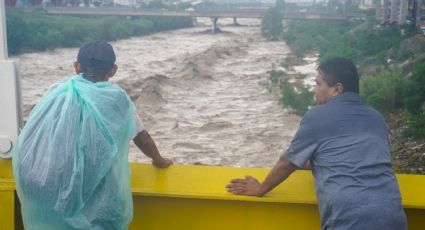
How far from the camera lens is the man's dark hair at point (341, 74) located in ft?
5.95

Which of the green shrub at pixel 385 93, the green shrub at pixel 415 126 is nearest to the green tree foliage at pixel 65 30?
the green shrub at pixel 385 93

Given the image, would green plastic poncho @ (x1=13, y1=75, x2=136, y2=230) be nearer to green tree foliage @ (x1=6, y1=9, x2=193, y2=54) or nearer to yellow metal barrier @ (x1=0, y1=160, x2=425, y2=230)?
yellow metal barrier @ (x1=0, y1=160, x2=425, y2=230)

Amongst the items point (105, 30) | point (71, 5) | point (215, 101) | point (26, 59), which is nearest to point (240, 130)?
point (215, 101)

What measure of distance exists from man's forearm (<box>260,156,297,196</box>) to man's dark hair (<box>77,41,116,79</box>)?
2.19 ft

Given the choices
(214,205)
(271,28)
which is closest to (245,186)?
(214,205)

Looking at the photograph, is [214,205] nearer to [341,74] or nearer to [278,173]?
[278,173]

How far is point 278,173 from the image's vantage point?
6.11 ft

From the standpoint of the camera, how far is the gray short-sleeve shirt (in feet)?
5.46

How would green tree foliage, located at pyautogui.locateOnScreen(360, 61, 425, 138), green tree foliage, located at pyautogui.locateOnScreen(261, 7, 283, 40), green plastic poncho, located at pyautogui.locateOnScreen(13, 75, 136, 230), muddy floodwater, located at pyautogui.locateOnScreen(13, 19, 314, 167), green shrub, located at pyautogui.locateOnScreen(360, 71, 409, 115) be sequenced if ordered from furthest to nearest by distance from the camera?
green tree foliage, located at pyautogui.locateOnScreen(261, 7, 283, 40) → muddy floodwater, located at pyautogui.locateOnScreen(13, 19, 314, 167) → green shrub, located at pyautogui.locateOnScreen(360, 71, 409, 115) → green tree foliage, located at pyautogui.locateOnScreen(360, 61, 425, 138) → green plastic poncho, located at pyautogui.locateOnScreen(13, 75, 136, 230)

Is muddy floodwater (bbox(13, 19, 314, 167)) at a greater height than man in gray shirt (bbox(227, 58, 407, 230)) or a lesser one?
lesser

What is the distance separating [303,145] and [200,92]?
12.3 metres

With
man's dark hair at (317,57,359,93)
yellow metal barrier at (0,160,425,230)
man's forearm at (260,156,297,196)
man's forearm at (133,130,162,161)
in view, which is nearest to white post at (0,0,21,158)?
yellow metal barrier at (0,160,425,230)

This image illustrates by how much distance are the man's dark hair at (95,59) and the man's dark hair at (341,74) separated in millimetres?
729

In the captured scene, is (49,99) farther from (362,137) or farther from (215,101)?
(215,101)
